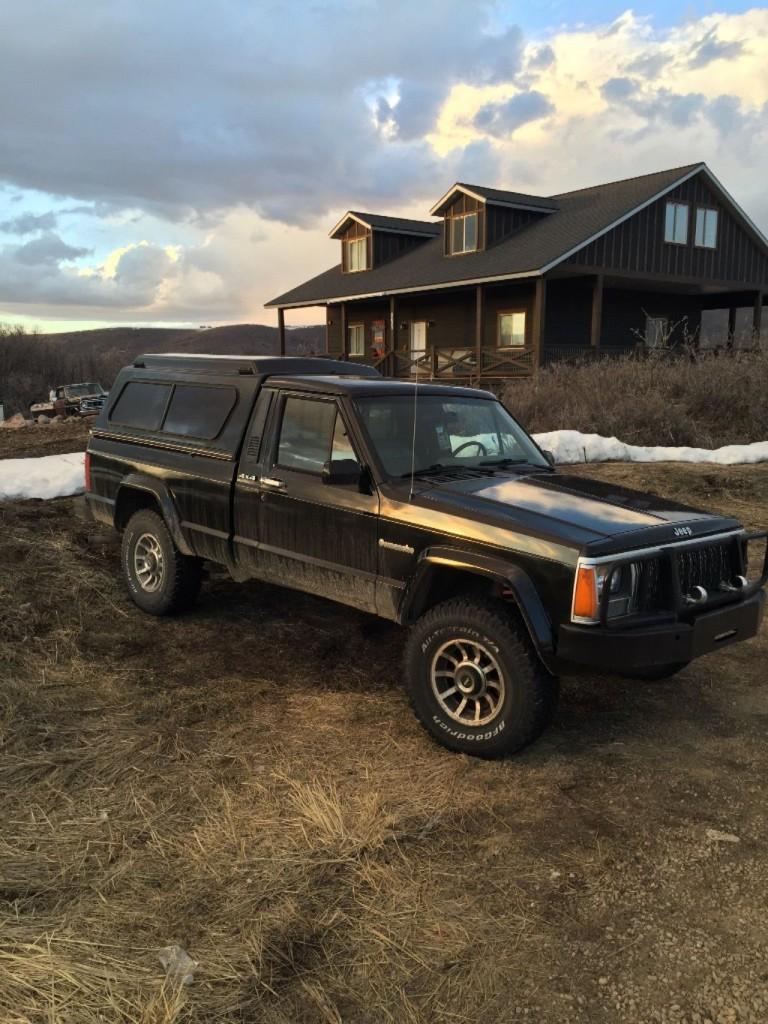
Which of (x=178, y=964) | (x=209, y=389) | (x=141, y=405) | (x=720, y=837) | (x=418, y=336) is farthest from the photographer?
(x=418, y=336)

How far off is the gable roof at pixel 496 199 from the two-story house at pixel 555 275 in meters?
0.05

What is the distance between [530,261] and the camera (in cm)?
2158

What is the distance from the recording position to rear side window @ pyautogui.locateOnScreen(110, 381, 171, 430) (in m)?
5.96

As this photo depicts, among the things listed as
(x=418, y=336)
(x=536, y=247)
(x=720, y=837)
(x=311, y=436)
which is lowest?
(x=720, y=837)

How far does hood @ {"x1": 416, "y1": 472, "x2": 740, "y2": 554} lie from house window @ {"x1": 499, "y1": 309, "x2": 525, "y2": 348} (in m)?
21.5

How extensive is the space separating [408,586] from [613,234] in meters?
21.4

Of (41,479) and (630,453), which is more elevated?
(630,453)

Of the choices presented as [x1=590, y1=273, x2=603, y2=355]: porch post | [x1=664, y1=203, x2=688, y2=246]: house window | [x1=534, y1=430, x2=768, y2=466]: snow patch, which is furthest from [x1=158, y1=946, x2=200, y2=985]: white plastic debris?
[x1=664, y1=203, x2=688, y2=246]: house window

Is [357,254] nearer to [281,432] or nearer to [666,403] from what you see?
[666,403]

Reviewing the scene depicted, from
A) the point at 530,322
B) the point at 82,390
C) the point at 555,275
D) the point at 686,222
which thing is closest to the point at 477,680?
the point at 555,275

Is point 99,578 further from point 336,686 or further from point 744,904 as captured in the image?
point 744,904

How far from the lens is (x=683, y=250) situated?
81.2ft

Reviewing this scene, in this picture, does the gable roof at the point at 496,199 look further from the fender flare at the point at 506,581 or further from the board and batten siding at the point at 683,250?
the fender flare at the point at 506,581

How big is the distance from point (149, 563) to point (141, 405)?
4.24 feet
